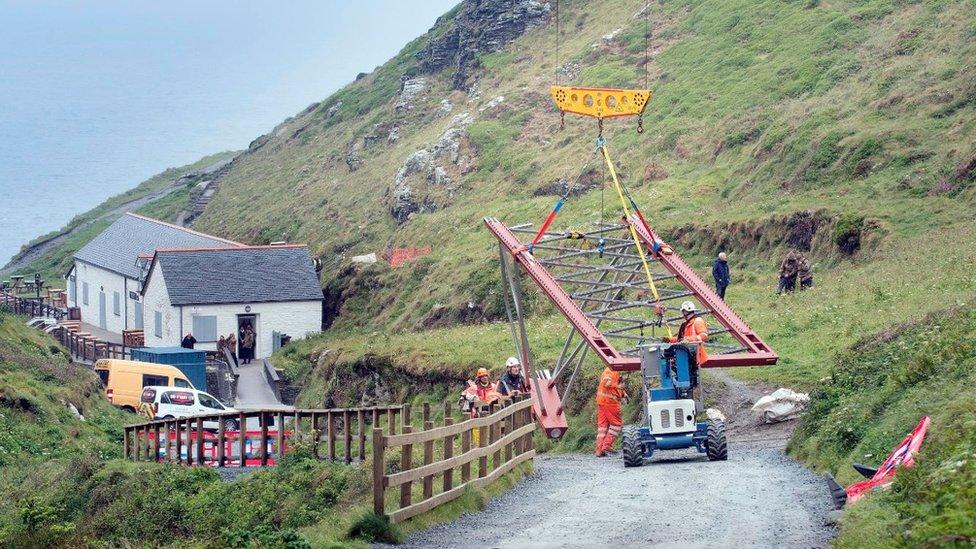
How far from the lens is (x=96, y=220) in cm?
12725

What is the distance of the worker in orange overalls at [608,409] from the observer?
26.6 meters

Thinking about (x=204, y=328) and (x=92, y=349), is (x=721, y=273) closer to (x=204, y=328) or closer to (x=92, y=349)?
(x=204, y=328)

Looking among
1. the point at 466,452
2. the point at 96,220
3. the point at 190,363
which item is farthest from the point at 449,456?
the point at 96,220

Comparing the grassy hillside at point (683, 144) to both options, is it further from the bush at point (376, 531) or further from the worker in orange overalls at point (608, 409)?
the bush at point (376, 531)

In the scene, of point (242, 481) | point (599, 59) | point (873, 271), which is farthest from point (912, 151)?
point (599, 59)

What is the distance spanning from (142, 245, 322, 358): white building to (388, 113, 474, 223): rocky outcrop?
8020mm

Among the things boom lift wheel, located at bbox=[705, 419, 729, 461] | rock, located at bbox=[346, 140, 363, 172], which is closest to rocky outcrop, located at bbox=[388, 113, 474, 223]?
rock, located at bbox=[346, 140, 363, 172]

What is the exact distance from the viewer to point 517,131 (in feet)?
260

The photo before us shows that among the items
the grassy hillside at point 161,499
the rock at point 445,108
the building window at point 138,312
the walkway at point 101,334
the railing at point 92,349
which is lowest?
the grassy hillside at point 161,499

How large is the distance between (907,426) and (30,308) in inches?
2666

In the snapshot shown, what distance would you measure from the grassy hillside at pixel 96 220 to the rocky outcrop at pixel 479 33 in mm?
24931

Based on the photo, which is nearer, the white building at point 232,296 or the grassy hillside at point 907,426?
the grassy hillside at point 907,426

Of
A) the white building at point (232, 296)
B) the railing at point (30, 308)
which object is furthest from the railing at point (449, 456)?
the railing at point (30, 308)

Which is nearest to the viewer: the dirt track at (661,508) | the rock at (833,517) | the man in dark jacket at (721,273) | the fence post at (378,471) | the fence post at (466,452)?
the dirt track at (661,508)
